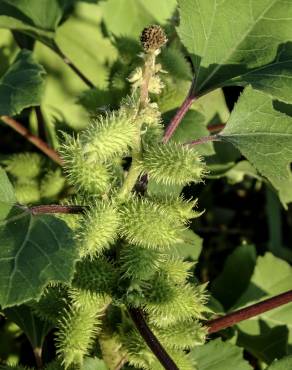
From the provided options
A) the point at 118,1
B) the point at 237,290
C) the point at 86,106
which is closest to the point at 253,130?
the point at 86,106

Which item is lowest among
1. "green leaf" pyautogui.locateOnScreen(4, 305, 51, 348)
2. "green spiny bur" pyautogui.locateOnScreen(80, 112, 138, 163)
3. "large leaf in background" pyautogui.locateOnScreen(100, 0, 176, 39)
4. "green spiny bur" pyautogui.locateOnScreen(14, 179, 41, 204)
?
"green leaf" pyautogui.locateOnScreen(4, 305, 51, 348)

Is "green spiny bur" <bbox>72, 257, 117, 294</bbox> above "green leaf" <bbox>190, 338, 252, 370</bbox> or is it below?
above

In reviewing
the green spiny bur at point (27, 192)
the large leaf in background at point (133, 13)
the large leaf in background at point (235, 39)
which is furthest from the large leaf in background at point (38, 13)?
the large leaf in background at point (235, 39)

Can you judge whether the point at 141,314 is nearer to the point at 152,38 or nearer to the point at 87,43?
the point at 152,38

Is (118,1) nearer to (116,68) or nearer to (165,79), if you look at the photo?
(116,68)

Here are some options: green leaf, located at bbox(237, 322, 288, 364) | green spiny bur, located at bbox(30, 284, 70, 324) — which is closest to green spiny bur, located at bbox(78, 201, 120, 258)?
green spiny bur, located at bbox(30, 284, 70, 324)

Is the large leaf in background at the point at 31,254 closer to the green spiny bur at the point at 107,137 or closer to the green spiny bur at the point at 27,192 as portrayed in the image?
the green spiny bur at the point at 107,137

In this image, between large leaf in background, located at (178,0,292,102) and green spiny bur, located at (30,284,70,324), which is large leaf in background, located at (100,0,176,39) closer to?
large leaf in background, located at (178,0,292,102)
